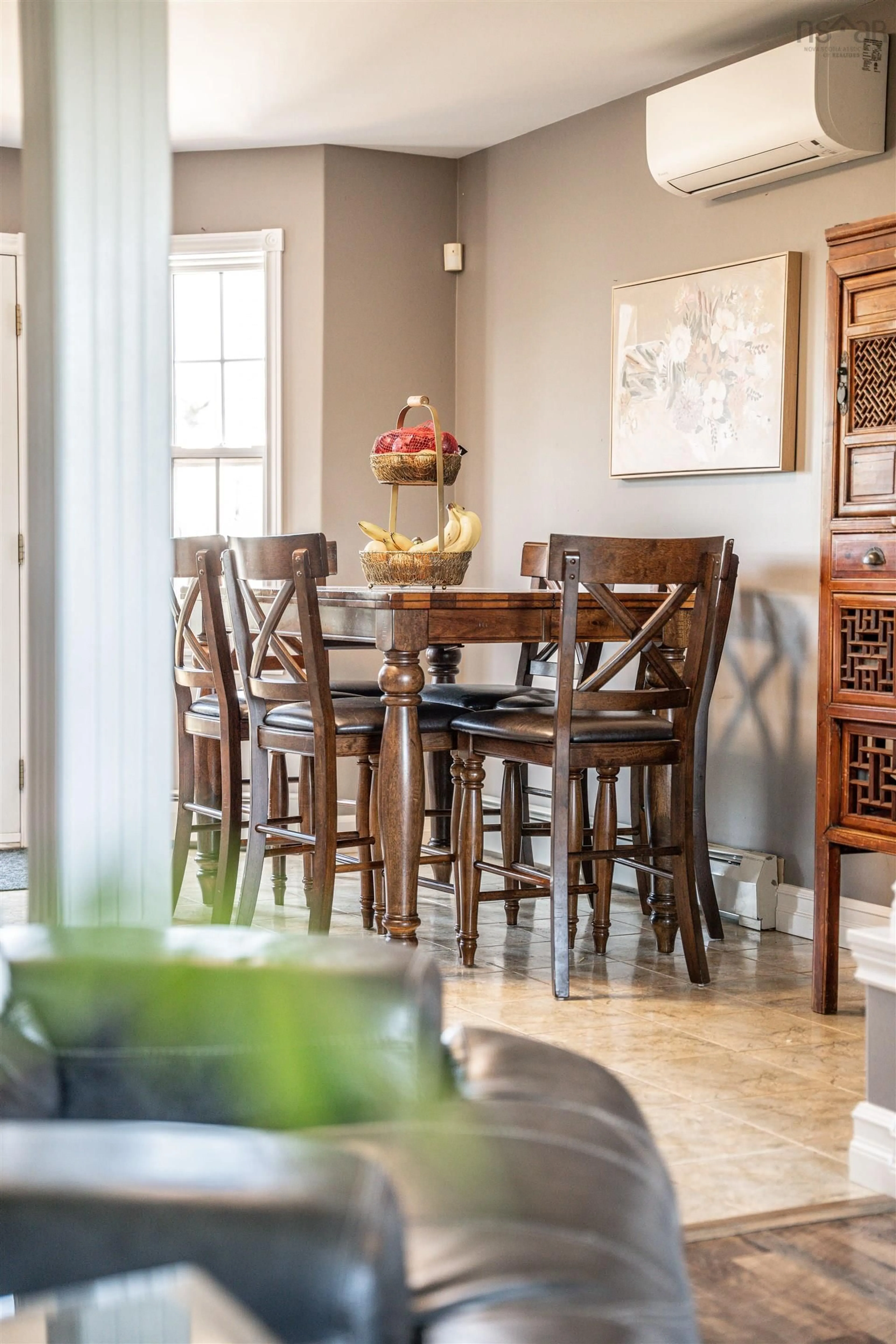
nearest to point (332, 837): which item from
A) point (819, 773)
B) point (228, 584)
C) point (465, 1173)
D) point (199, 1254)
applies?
point (228, 584)

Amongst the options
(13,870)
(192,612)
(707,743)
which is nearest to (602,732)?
(707,743)

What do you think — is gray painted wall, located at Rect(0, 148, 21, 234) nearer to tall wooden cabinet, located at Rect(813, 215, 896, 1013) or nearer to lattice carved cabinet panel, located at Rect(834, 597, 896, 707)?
tall wooden cabinet, located at Rect(813, 215, 896, 1013)

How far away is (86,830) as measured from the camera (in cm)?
147

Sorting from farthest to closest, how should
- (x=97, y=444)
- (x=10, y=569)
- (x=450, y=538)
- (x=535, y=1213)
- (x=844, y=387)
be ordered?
(x=10, y=569), (x=450, y=538), (x=844, y=387), (x=97, y=444), (x=535, y=1213)

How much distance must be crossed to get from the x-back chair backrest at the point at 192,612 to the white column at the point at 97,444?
238 centimetres

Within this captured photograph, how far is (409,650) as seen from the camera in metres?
3.45

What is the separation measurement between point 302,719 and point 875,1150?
182 centimetres

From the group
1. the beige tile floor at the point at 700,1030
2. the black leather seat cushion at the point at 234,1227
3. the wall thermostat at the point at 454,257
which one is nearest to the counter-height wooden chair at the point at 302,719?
the beige tile floor at the point at 700,1030

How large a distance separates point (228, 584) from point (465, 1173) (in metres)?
2.73

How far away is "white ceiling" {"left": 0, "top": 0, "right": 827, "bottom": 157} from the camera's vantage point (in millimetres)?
4043

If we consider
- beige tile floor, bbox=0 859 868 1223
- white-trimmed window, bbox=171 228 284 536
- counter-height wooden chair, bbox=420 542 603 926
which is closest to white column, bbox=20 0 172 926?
beige tile floor, bbox=0 859 868 1223

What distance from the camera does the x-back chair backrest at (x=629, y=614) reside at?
3.34m

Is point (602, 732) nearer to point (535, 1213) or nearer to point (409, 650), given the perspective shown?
point (409, 650)

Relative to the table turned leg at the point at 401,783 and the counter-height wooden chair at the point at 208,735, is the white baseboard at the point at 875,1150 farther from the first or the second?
the counter-height wooden chair at the point at 208,735
